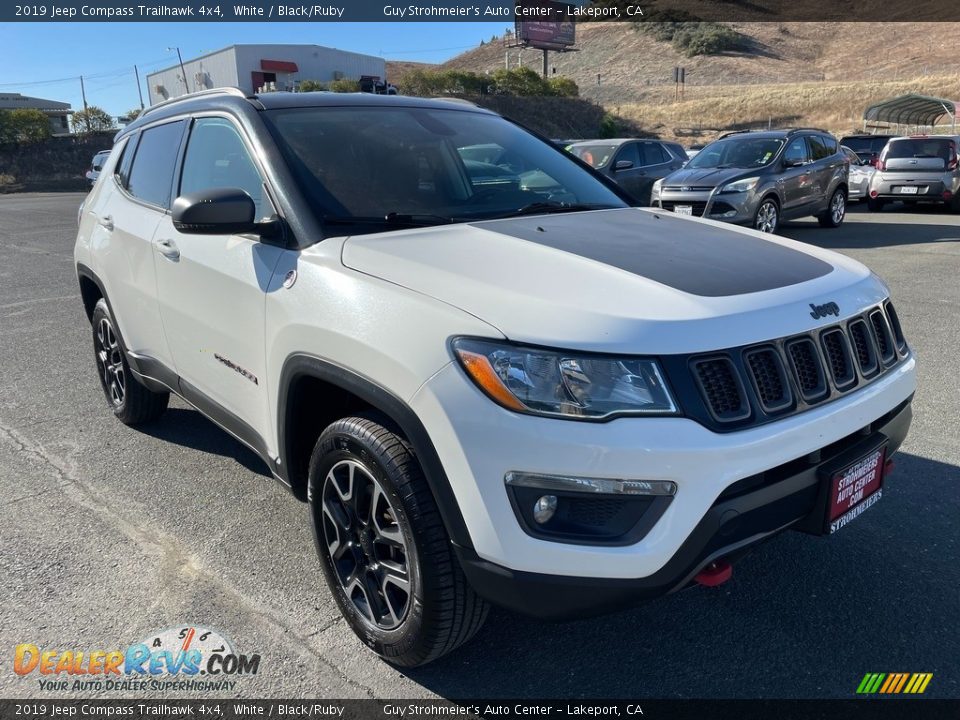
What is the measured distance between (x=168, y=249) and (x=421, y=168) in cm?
119

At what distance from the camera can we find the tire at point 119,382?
4.42m

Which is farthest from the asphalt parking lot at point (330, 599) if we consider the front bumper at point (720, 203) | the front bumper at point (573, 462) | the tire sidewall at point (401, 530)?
the front bumper at point (720, 203)

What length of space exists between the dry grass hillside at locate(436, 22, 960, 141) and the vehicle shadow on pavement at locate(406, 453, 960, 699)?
50.2 metres

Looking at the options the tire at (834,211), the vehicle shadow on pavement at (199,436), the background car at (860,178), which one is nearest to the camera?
the vehicle shadow on pavement at (199,436)

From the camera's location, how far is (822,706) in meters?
2.32

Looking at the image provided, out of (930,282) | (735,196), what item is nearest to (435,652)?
(930,282)

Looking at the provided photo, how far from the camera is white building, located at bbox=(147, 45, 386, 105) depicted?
1863 inches

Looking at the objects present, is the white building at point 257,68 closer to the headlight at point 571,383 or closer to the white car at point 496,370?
the white car at point 496,370

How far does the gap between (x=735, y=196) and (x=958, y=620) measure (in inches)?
358

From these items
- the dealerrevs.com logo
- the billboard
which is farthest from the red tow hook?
the billboard

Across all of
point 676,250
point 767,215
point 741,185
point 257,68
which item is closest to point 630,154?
point 741,185

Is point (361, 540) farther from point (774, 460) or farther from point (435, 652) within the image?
point (774, 460)

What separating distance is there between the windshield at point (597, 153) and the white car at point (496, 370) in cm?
1021

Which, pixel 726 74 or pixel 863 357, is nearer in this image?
pixel 863 357
